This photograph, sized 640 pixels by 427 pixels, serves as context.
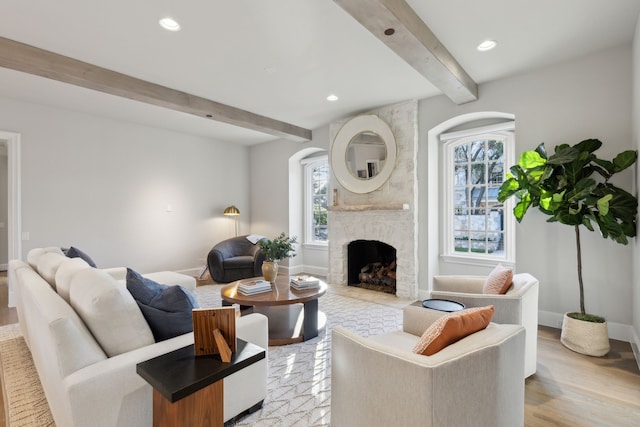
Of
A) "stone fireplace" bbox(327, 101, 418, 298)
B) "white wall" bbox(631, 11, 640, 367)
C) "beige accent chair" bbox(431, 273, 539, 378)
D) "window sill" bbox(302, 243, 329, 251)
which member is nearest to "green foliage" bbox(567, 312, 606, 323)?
"white wall" bbox(631, 11, 640, 367)

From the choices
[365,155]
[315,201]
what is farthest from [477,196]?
[315,201]

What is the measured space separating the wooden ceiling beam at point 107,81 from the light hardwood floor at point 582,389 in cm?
276

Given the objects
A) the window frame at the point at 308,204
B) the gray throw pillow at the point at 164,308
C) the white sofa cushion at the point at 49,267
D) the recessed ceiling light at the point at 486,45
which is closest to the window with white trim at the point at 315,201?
the window frame at the point at 308,204

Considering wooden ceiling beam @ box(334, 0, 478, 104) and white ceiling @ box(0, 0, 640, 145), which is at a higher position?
white ceiling @ box(0, 0, 640, 145)

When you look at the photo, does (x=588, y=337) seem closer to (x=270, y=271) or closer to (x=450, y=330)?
(x=450, y=330)

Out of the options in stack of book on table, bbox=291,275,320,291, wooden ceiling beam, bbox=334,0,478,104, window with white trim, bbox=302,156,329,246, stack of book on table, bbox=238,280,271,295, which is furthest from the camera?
window with white trim, bbox=302,156,329,246

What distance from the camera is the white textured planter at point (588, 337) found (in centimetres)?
261

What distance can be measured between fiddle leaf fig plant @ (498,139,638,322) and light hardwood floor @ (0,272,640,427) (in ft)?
1.25

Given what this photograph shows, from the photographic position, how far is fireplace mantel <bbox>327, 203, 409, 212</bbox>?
Result: 4.33m

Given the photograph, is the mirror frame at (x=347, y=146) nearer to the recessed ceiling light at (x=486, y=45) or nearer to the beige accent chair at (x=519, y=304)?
the recessed ceiling light at (x=486, y=45)

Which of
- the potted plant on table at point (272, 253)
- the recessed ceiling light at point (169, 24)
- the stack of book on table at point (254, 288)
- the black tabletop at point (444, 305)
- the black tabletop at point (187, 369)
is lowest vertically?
the stack of book on table at point (254, 288)

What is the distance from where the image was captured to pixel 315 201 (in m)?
6.41

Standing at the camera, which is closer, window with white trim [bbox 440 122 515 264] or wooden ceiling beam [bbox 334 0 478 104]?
wooden ceiling beam [bbox 334 0 478 104]

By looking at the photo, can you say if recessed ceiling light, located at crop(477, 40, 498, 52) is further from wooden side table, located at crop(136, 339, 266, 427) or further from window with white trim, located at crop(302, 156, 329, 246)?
window with white trim, located at crop(302, 156, 329, 246)
